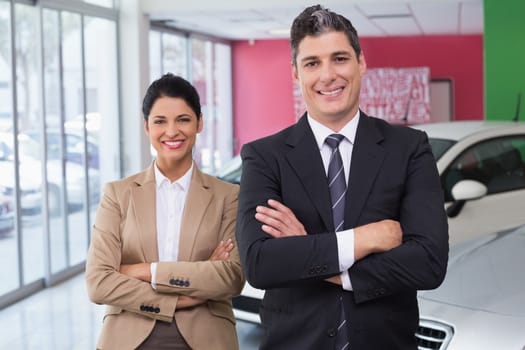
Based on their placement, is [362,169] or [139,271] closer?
[362,169]

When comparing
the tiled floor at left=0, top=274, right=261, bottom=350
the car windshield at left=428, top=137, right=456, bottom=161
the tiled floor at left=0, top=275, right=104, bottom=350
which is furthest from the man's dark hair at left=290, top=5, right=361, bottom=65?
the tiled floor at left=0, top=275, right=104, bottom=350

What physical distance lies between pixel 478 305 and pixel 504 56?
531 cm

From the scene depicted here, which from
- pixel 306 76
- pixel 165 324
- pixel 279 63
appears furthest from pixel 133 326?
pixel 279 63

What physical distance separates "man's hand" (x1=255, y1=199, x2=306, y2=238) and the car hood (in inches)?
43.1

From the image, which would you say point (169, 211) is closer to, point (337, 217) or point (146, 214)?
point (146, 214)

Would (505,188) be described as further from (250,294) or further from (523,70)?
(523,70)

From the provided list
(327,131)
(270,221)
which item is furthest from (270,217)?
(327,131)

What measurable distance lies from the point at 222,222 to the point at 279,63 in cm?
1046

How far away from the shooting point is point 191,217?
2033 millimetres

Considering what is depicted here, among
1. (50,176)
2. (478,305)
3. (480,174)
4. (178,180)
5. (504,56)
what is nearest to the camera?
(178,180)

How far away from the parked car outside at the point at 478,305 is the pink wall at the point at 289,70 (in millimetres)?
9160

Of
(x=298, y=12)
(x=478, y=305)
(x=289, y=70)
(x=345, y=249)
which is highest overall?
(x=298, y=12)

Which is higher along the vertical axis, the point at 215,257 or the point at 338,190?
the point at 338,190

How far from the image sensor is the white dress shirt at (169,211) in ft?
6.69
